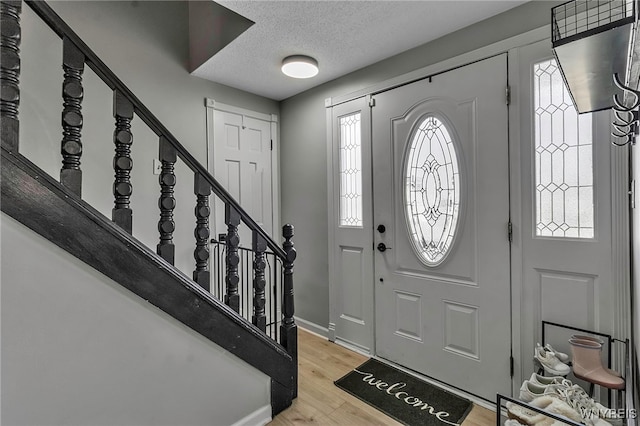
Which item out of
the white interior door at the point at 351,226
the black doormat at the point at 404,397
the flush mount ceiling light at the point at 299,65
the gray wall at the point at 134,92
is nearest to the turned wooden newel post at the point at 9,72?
the gray wall at the point at 134,92

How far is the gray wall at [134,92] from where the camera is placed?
82.3 inches

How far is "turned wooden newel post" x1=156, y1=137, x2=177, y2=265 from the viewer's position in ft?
5.01

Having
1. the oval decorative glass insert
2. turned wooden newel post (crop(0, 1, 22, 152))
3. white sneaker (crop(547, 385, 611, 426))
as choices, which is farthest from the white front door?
turned wooden newel post (crop(0, 1, 22, 152))

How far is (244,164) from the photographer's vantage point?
323 cm

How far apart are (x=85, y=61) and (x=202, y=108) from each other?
1.65 metres

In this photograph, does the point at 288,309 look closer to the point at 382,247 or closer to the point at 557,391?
the point at 382,247

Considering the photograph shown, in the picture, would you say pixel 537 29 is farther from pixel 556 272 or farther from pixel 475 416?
pixel 475 416

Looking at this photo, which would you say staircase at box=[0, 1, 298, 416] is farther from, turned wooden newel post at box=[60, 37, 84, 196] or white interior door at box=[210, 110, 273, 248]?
white interior door at box=[210, 110, 273, 248]

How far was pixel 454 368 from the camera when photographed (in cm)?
223

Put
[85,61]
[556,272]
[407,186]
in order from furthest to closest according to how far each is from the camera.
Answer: [407,186]
[556,272]
[85,61]

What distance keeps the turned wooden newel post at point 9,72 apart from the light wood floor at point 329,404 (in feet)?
6.35

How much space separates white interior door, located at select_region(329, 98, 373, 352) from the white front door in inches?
4.1

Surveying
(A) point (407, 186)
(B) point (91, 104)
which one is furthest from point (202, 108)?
(A) point (407, 186)

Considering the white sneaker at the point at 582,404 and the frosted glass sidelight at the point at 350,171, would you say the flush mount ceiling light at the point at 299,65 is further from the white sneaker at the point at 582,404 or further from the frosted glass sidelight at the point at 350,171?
the white sneaker at the point at 582,404
